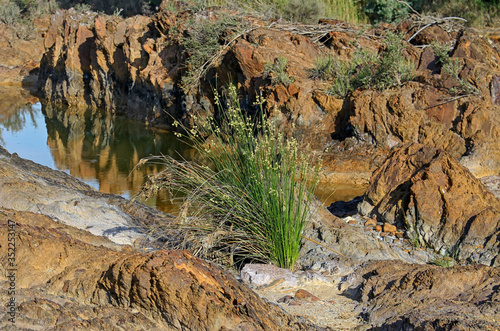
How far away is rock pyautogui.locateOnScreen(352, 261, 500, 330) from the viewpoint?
2770 millimetres

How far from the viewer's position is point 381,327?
3.06m

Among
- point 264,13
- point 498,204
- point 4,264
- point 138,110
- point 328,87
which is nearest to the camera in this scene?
point 4,264

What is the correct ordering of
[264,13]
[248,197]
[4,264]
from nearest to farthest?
[4,264], [248,197], [264,13]

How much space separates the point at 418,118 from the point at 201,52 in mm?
6122

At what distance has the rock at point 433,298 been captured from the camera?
2770 millimetres

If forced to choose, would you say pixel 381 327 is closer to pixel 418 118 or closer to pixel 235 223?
pixel 235 223

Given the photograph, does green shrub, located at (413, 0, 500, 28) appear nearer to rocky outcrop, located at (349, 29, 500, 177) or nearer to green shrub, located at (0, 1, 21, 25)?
rocky outcrop, located at (349, 29, 500, 177)

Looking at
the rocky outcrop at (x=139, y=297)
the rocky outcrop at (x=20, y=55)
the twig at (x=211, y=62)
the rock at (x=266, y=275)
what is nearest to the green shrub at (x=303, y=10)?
the twig at (x=211, y=62)

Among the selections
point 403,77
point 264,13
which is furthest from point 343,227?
point 264,13

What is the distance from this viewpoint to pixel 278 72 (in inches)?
490

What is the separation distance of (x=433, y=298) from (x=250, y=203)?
1.83 m

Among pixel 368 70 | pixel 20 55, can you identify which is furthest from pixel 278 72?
Result: pixel 20 55

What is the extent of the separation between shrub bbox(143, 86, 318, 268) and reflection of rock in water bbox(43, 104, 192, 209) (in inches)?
184

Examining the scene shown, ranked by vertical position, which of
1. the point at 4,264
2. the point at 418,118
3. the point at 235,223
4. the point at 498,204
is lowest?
the point at 418,118
